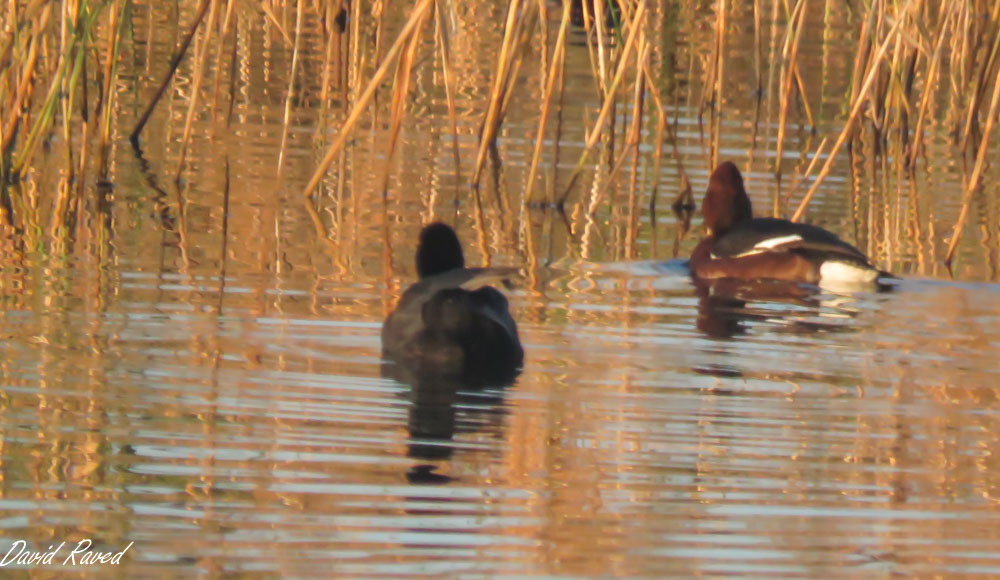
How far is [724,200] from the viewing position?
9.93 meters

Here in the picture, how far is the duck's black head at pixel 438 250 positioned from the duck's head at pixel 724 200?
3.14 metres

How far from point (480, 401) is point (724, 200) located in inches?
165

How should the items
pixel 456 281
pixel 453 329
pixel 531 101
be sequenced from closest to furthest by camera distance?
1. pixel 456 281
2. pixel 453 329
3. pixel 531 101

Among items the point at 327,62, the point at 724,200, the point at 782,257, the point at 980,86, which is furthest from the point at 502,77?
the point at 980,86

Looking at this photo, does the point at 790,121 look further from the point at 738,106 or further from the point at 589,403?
the point at 589,403

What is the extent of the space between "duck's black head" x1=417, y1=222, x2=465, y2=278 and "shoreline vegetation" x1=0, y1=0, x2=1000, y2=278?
1381 mm

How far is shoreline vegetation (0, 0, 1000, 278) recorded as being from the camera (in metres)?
8.99

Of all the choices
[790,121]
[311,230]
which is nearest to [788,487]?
[311,230]

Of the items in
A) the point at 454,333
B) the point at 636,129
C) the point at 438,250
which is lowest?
the point at 454,333

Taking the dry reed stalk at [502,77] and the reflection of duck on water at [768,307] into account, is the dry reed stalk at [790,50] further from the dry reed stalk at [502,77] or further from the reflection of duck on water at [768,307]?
the dry reed stalk at [502,77]

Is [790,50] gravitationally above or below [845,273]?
above

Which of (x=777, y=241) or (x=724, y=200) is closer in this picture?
(x=777, y=241)

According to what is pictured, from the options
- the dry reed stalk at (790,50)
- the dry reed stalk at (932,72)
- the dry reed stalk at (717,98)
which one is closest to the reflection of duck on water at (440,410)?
the dry reed stalk at (790,50)

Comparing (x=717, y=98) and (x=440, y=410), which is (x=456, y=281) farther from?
(x=717, y=98)
